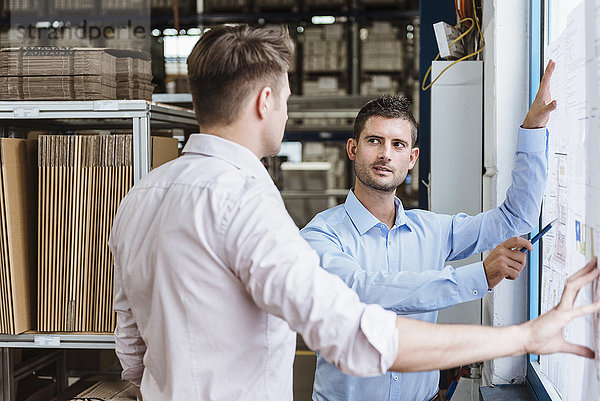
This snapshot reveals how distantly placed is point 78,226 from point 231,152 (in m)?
1.40

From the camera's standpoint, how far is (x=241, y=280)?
4.39ft

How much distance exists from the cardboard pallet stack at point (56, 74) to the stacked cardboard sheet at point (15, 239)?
9.0 inches

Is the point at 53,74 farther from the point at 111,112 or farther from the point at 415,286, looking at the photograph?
the point at 415,286

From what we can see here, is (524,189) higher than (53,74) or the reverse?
the reverse

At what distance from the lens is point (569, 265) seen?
1726 millimetres

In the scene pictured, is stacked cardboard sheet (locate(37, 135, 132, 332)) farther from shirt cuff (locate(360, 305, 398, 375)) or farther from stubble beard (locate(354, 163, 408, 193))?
shirt cuff (locate(360, 305, 398, 375))

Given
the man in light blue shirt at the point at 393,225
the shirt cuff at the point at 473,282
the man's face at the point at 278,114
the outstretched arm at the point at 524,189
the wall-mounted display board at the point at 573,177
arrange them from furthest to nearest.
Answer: the man in light blue shirt at the point at 393,225 → the outstretched arm at the point at 524,189 → the shirt cuff at the point at 473,282 → the man's face at the point at 278,114 → the wall-mounted display board at the point at 573,177

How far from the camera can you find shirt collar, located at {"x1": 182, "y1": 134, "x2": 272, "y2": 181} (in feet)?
4.75

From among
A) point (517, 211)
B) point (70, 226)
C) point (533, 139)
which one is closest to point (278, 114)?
point (533, 139)

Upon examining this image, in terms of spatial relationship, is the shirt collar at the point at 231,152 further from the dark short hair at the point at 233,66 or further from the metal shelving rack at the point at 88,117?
the metal shelving rack at the point at 88,117

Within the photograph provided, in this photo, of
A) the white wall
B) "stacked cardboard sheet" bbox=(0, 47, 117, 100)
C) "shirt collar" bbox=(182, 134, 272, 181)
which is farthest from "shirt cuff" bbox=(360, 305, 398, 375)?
"stacked cardboard sheet" bbox=(0, 47, 117, 100)

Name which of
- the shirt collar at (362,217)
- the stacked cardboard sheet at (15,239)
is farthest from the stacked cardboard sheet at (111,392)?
the shirt collar at (362,217)

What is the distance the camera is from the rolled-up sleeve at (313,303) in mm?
1215

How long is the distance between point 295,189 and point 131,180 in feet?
18.7
